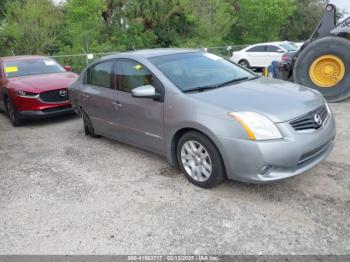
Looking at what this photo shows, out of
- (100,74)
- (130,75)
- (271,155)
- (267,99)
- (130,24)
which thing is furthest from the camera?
(130,24)

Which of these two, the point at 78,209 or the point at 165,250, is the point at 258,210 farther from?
the point at 78,209

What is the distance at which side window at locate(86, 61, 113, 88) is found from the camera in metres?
5.28

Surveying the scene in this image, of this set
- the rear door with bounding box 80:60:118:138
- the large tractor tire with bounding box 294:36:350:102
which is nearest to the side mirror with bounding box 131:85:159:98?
the rear door with bounding box 80:60:118:138

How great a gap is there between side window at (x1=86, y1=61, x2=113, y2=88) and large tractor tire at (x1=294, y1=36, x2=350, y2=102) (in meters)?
4.32

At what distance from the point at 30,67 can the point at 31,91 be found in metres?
1.34

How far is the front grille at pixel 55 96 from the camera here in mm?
7316

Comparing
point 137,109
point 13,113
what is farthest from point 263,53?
point 137,109

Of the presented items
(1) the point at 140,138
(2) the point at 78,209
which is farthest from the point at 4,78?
(2) the point at 78,209

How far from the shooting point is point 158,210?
3.68 m

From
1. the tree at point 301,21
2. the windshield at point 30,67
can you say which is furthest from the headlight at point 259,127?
the tree at point 301,21

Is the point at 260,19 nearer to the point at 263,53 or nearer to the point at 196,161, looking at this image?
the point at 263,53

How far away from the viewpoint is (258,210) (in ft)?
11.6

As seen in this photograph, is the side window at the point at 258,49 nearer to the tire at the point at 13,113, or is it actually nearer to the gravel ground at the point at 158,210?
the gravel ground at the point at 158,210

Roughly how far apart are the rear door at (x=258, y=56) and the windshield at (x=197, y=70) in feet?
37.0
